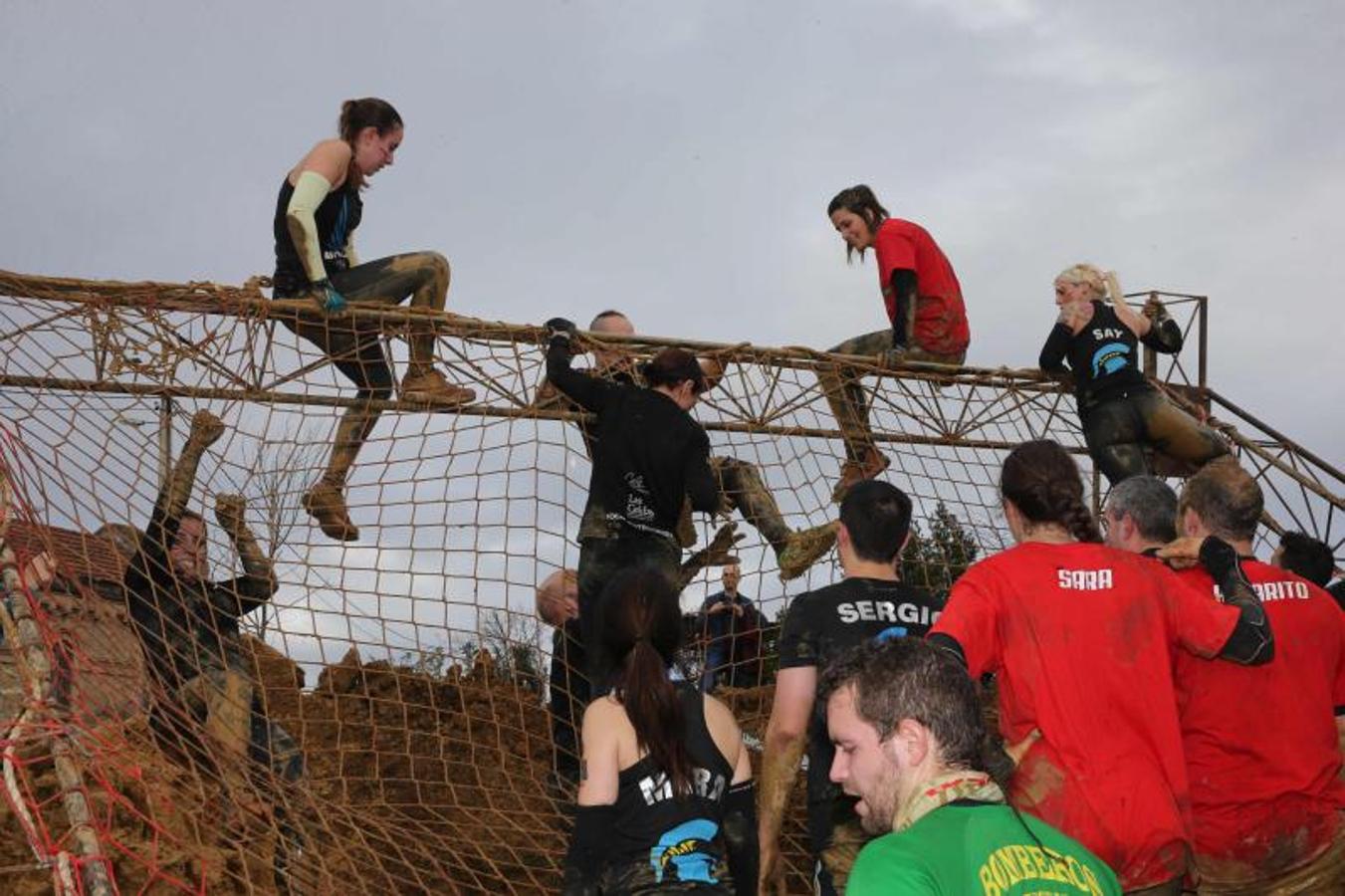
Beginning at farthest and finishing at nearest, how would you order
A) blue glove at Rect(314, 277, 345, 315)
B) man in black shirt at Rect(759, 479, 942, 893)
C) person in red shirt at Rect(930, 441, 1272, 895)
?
1. blue glove at Rect(314, 277, 345, 315)
2. man in black shirt at Rect(759, 479, 942, 893)
3. person in red shirt at Rect(930, 441, 1272, 895)

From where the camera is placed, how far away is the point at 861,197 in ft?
24.7

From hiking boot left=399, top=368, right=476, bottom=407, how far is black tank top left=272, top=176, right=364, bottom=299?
1.97ft

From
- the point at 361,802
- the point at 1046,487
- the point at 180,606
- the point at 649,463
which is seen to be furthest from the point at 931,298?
the point at 1046,487

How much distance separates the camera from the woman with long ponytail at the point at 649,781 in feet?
11.4

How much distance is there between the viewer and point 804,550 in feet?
21.9

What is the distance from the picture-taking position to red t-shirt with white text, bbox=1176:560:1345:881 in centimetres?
390

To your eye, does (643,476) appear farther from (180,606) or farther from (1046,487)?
(1046,487)

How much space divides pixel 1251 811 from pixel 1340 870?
0.97 ft

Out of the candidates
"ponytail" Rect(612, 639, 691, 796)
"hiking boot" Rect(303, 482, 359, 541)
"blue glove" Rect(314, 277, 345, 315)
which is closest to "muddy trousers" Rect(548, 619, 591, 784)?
"hiking boot" Rect(303, 482, 359, 541)

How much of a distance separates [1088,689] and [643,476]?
2.85 meters

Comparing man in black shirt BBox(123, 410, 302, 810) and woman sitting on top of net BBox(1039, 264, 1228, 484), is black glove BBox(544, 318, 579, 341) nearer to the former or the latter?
man in black shirt BBox(123, 410, 302, 810)

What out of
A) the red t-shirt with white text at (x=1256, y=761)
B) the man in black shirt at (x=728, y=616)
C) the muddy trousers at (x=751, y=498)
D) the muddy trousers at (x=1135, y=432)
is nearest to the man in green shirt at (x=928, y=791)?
the red t-shirt with white text at (x=1256, y=761)

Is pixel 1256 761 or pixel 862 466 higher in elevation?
pixel 862 466

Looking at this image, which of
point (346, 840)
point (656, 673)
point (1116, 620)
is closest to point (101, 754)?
point (346, 840)
